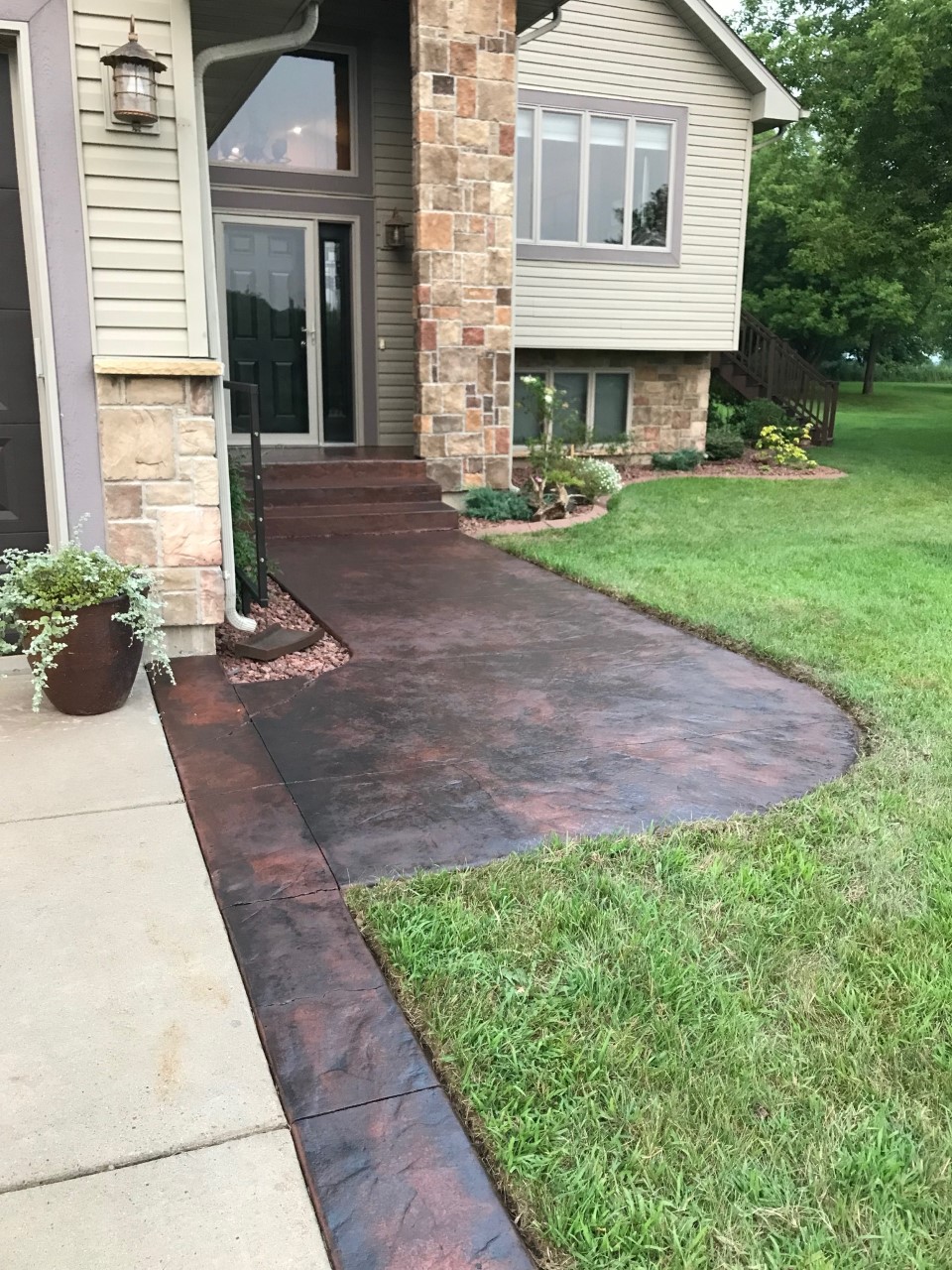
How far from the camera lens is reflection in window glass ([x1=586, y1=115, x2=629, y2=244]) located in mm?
10930

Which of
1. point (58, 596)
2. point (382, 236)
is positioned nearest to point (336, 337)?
point (382, 236)

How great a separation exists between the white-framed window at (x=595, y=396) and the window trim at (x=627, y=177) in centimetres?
134

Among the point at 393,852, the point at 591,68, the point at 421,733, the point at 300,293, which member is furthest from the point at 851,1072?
the point at 591,68

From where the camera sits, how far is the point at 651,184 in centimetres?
1132

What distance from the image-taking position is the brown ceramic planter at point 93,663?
3.58 metres

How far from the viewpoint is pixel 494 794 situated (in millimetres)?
3109

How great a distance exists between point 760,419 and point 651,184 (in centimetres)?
354

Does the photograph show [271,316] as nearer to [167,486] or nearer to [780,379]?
[167,486]

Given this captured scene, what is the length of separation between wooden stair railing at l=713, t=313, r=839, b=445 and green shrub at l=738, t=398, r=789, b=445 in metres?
0.80

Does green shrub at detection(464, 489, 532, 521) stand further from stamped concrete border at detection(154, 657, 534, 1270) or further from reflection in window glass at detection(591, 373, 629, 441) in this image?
stamped concrete border at detection(154, 657, 534, 1270)

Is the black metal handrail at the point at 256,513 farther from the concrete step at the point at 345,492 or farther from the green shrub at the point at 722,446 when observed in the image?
the green shrub at the point at 722,446

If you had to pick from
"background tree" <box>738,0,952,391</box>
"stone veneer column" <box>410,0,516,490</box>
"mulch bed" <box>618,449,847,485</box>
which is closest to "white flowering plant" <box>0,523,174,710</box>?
"stone veneer column" <box>410,0,516,490</box>

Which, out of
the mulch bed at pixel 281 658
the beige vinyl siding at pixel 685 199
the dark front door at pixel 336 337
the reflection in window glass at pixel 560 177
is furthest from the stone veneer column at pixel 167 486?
the reflection in window glass at pixel 560 177

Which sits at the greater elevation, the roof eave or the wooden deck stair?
the roof eave
